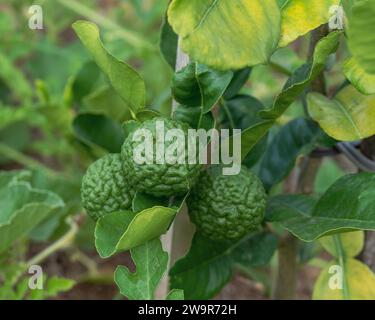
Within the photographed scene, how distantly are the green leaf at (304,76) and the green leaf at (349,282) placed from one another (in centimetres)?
32

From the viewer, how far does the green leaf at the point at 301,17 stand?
0.83 meters

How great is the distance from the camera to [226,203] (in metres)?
0.94

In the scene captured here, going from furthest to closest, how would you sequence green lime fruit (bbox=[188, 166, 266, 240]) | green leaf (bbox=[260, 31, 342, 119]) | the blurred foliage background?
the blurred foliage background → green lime fruit (bbox=[188, 166, 266, 240]) → green leaf (bbox=[260, 31, 342, 119])

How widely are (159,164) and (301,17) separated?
240mm

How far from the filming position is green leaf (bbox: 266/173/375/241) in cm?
89

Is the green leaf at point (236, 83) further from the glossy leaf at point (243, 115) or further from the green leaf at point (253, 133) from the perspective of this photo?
the green leaf at point (253, 133)

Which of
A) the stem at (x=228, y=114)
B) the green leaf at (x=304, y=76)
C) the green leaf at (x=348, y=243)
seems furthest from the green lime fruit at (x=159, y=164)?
the green leaf at (x=348, y=243)

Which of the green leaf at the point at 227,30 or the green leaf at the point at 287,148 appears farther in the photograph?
the green leaf at the point at 287,148

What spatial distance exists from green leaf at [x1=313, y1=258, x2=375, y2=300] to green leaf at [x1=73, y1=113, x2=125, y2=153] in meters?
0.44

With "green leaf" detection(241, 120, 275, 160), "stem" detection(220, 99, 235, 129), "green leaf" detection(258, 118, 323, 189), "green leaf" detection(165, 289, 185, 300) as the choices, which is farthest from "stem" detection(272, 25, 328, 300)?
"green leaf" detection(165, 289, 185, 300)

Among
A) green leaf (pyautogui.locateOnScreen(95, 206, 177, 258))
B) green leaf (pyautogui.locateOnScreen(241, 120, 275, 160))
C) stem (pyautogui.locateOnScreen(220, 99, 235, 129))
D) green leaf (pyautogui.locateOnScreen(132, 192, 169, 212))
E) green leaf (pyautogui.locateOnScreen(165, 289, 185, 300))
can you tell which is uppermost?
stem (pyautogui.locateOnScreen(220, 99, 235, 129))

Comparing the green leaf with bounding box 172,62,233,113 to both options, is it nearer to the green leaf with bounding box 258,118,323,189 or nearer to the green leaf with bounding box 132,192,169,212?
the green leaf with bounding box 132,192,169,212

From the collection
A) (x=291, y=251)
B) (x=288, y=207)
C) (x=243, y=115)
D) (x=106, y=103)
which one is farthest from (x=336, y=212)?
(x=106, y=103)
